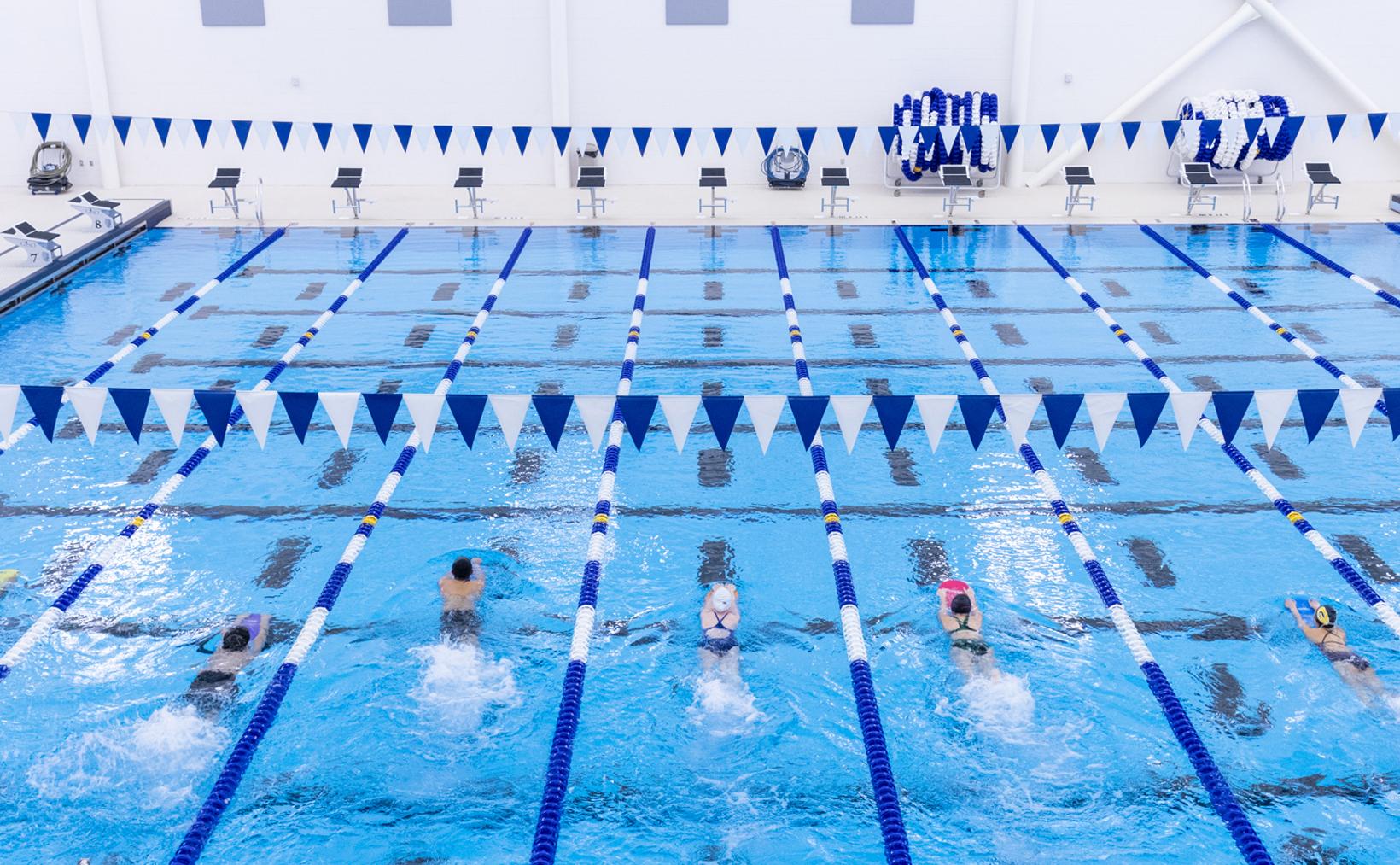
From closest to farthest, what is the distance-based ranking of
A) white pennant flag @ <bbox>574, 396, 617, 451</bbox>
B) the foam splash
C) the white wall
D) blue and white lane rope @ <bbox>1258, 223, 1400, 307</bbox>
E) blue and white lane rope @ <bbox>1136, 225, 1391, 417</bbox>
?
1. the foam splash
2. white pennant flag @ <bbox>574, 396, 617, 451</bbox>
3. blue and white lane rope @ <bbox>1136, 225, 1391, 417</bbox>
4. blue and white lane rope @ <bbox>1258, 223, 1400, 307</bbox>
5. the white wall

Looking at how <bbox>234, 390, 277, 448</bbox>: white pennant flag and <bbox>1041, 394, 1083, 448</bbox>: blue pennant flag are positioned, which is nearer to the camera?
<bbox>1041, 394, 1083, 448</bbox>: blue pennant flag

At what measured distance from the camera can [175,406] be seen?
6.13 meters

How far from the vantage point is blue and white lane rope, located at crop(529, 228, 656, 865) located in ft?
13.8

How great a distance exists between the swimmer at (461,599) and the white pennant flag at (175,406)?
157 centimetres

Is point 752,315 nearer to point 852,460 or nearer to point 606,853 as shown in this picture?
point 852,460

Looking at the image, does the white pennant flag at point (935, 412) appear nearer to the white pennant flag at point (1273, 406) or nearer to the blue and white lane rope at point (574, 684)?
the white pennant flag at point (1273, 406)

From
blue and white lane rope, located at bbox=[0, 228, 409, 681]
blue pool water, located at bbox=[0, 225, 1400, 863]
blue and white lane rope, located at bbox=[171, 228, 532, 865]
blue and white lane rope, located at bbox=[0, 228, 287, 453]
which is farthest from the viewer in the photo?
blue and white lane rope, located at bbox=[0, 228, 287, 453]

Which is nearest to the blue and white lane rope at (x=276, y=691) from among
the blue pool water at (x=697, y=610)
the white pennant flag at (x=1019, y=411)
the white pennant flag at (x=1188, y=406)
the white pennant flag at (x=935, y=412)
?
the blue pool water at (x=697, y=610)

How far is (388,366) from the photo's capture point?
10.0 metres

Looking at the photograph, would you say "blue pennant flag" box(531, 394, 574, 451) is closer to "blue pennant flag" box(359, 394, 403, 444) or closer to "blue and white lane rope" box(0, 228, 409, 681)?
"blue pennant flag" box(359, 394, 403, 444)

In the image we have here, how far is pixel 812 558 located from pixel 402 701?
2505 millimetres

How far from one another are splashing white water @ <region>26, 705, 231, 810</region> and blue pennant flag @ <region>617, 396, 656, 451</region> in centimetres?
239

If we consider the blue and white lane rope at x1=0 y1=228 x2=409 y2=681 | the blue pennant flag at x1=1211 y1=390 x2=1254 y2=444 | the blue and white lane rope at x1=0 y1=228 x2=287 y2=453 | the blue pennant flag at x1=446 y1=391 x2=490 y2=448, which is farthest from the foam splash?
the blue pennant flag at x1=1211 y1=390 x2=1254 y2=444

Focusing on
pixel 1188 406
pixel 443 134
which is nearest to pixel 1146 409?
pixel 1188 406
